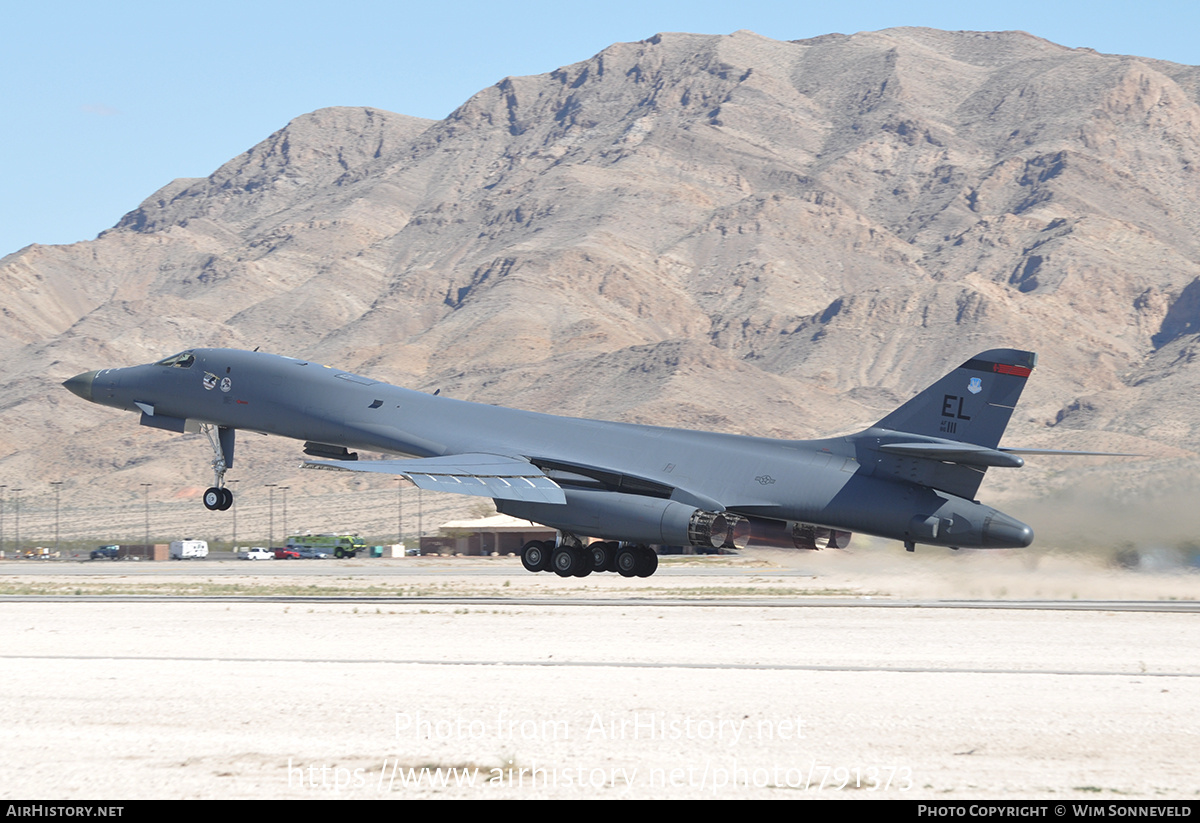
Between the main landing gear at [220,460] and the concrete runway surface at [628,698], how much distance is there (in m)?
2.96

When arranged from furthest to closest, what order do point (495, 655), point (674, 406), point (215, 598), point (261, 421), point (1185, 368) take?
point (1185, 368) < point (674, 406) < point (215, 598) < point (261, 421) < point (495, 655)

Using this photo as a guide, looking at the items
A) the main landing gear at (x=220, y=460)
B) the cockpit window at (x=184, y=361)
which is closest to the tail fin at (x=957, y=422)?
the main landing gear at (x=220, y=460)

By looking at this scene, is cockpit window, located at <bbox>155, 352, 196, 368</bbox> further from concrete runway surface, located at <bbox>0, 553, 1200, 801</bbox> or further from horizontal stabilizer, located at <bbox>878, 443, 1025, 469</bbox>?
horizontal stabilizer, located at <bbox>878, 443, 1025, 469</bbox>

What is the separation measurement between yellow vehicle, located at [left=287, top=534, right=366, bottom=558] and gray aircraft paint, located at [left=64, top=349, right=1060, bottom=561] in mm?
53715

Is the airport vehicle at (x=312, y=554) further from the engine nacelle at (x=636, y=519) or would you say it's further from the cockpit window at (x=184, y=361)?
the engine nacelle at (x=636, y=519)

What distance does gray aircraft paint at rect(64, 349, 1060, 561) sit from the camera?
93.6 ft

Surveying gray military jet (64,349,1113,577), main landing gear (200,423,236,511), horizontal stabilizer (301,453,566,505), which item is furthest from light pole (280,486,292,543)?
horizontal stabilizer (301,453,566,505)

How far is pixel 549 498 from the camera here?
30.1 m

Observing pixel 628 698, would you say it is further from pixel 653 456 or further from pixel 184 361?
pixel 184 361

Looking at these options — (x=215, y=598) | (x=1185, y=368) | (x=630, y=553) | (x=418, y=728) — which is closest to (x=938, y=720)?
(x=418, y=728)

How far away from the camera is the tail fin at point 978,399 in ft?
92.8

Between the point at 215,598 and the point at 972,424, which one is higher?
the point at 972,424

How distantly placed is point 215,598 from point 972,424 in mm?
23323
